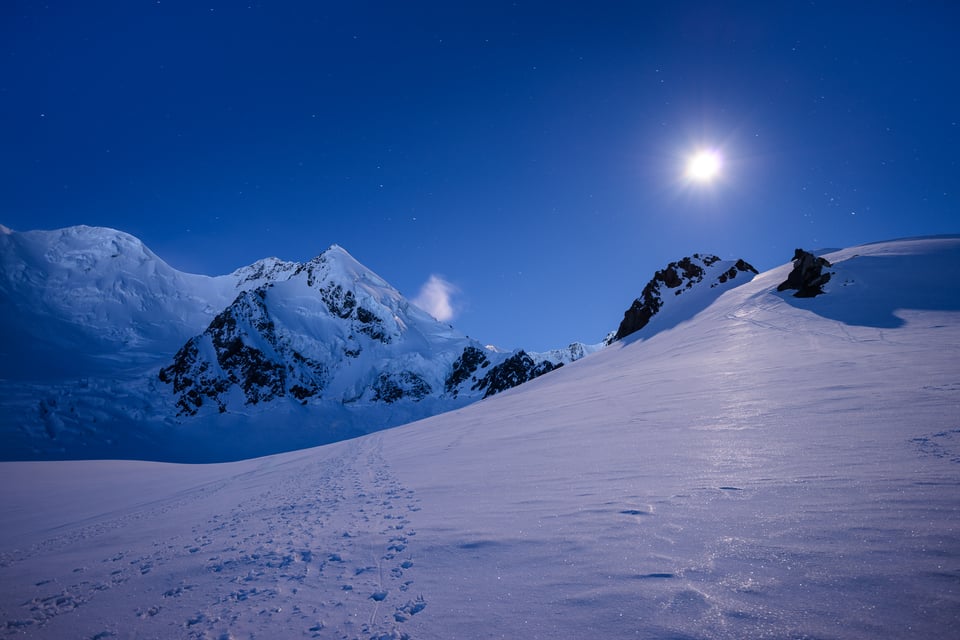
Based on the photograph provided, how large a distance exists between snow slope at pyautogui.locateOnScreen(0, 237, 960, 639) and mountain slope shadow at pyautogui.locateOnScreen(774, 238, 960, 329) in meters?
6.57

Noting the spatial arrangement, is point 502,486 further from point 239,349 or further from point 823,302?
point 239,349

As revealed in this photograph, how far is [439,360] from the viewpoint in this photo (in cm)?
13950

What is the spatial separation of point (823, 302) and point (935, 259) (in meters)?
8.02

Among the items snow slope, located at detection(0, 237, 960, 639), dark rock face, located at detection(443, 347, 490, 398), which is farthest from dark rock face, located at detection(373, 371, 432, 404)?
snow slope, located at detection(0, 237, 960, 639)

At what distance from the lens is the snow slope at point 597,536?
2559mm

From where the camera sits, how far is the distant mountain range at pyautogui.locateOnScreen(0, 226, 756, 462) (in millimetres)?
76625

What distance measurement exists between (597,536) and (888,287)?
78.5 feet

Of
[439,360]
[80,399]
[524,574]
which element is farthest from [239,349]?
[524,574]

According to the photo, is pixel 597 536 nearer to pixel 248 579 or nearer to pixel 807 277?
pixel 248 579

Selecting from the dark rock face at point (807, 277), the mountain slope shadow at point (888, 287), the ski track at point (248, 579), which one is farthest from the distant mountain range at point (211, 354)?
the ski track at point (248, 579)

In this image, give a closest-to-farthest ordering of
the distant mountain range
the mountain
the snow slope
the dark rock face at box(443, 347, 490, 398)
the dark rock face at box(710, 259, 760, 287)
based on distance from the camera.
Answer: the snow slope
the dark rock face at box(710, 259, 760, 287)
the distant mountain range
the mountain
the dark rock face at box(443, 347, 490, 398)

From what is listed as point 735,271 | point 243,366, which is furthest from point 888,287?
point 243,366

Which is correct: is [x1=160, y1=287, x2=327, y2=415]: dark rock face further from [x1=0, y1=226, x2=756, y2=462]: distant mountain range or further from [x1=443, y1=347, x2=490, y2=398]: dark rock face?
[x1=443, y1=347, x2=490, y2=398]: dark rock face

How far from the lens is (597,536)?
3656 mm
